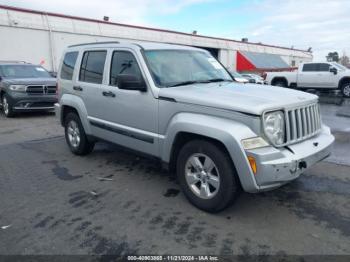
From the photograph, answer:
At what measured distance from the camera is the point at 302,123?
12.6 feet

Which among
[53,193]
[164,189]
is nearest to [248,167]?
[164,189]

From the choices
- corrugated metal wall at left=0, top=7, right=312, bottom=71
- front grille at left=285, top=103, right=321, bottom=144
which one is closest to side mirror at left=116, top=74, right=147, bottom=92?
front grille at left=285, top=103, right=321, bottom=144

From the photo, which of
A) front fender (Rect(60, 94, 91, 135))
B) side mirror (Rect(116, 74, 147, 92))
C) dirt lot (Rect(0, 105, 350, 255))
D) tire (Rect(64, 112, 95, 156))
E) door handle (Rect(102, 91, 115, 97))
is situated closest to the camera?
dirt lot (Rect(0, 105, 350, 255))

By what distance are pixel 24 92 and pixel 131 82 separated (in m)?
7.62

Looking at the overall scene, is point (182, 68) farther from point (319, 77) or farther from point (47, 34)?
point (47, 34)

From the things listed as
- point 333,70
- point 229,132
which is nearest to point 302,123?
point 229,132

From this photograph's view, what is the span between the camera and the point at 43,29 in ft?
70.7

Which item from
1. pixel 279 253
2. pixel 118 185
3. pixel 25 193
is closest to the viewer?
pixel 279 253

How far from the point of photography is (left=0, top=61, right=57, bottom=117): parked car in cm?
1045

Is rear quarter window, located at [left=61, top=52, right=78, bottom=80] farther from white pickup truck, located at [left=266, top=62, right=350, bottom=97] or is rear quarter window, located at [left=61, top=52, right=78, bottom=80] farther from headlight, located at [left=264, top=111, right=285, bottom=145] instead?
white pickup truck, located at [left=266, top=62, right=350, bottom=97]

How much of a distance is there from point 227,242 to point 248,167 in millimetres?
759

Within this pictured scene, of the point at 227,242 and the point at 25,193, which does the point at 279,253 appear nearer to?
the point at 227,242

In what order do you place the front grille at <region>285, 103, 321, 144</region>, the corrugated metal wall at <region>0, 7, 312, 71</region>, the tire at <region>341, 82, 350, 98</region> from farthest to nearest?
the corrugated metal wall at <region>0, 7, 312, 71</region>
the tire at <region>341, 82, 350, 98</region>
the front grille at <region>285, 103, 321, 144</region>

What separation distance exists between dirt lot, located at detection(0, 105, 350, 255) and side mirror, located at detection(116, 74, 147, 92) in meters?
1.41
